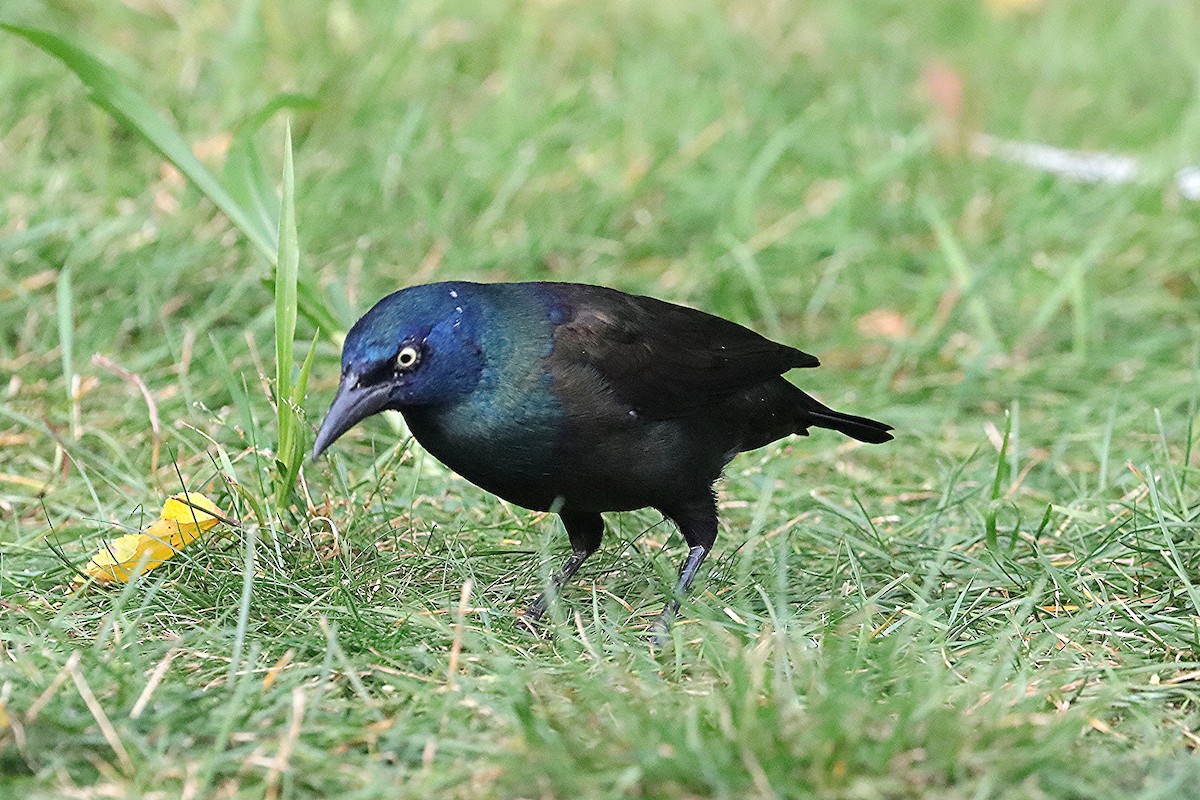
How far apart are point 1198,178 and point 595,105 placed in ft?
7.16

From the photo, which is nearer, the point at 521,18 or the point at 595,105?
the point at 595,105

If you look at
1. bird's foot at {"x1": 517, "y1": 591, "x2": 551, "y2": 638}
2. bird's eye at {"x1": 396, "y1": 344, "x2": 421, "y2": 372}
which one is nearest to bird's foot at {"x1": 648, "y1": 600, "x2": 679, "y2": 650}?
bird's foot at {"x1": 517, "y1": 591, "x2": 551, "y2": 638}

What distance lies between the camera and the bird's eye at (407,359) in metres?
2.99

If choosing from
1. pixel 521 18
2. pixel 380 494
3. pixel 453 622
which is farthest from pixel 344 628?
pixel 521 18

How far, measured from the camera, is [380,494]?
11.2 feet

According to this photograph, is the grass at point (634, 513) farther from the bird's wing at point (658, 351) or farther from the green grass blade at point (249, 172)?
the bird's wing at point (658, 351)

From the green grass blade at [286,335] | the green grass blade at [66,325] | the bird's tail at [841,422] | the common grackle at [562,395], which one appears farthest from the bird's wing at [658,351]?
the green grass blade at [66,325]

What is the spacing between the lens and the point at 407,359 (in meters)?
2.99

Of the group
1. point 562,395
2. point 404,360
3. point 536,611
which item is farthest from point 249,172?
point 536,611

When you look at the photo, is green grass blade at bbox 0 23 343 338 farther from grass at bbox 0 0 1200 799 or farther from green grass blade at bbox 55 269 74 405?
green grass blade at bbox 55 269 74 405

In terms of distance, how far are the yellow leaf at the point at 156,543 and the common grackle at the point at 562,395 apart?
0.38 m

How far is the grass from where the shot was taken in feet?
7.86

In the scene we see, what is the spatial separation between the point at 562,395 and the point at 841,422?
92 cm

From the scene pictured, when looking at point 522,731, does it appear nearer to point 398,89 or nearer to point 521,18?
point 398,89
